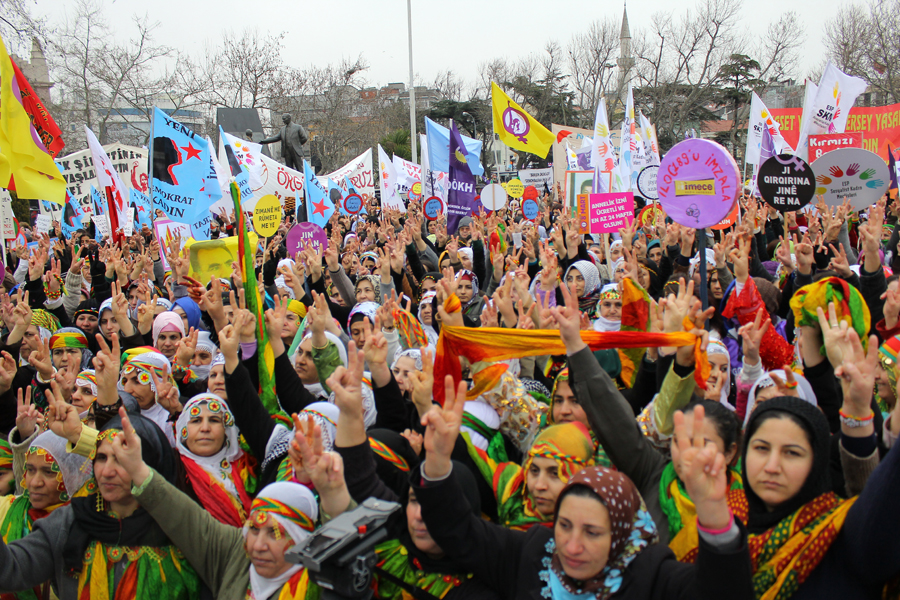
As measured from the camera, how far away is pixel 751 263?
17.6 ft

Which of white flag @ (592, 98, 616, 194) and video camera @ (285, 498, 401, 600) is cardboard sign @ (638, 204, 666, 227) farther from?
video camera @ (285, 498, 401, 600)

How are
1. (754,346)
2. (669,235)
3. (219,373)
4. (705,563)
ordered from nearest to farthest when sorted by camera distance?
(705,563) → (754,346) → (219,373) → (669,235)

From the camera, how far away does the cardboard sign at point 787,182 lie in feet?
18.5

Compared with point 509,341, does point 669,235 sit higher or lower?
higher

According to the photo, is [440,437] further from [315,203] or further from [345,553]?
[315,203]

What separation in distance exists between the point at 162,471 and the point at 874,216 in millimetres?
4556

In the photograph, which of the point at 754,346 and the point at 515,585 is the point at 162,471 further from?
the point at 754,346

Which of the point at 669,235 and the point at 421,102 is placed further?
the point at 421,102

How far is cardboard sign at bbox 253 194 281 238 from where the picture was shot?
8008mm

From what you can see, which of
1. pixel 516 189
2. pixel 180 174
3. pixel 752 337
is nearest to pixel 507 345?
pixel 752 337

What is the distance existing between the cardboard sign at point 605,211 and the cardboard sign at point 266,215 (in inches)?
147

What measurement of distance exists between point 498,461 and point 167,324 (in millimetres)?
3102

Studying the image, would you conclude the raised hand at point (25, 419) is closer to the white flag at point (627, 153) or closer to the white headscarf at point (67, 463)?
the white headscarf at point (67, 463)

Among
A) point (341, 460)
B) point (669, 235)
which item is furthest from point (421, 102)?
point (341, 460)
